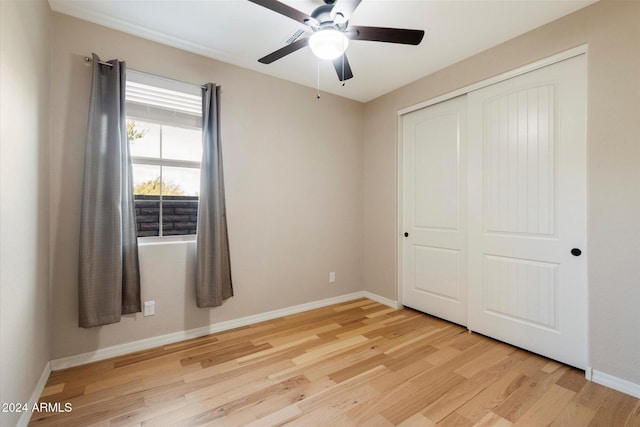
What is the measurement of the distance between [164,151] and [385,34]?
2082 mm

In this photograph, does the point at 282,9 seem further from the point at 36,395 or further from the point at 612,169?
the point at 36,395

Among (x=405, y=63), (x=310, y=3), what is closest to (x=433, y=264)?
(x=405, y=63)

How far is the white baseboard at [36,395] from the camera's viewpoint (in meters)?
1.58

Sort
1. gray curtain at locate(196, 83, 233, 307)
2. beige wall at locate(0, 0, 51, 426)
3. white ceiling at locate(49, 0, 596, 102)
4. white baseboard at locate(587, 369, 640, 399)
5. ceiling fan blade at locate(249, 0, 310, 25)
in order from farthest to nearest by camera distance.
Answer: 1. gray curtain at locate(196, 83, 233, 307)
2. white ceiling at locate(49, 0, 596, 102)
3. white baseboard at locate(587, 369, 640, 399)
4. ceiling fan blade at locate(249, 0, 310, 25)
5. beige wall at locate(0, 0, 51, 426)

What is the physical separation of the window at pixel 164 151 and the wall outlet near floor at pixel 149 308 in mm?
599

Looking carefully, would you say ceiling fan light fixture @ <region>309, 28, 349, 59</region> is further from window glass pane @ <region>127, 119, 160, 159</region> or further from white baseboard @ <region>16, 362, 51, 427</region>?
white baseboard @ <region>16, 362, 51, 427</region>

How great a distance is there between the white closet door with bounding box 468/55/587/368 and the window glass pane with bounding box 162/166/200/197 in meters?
2.68

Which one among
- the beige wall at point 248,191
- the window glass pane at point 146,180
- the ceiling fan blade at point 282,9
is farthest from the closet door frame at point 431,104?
the window glass pane at point 146,180

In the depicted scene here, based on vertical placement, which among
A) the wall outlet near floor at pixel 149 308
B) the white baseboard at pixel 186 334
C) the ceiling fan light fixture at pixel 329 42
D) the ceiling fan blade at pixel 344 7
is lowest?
the white baseboard at pixel 186 334

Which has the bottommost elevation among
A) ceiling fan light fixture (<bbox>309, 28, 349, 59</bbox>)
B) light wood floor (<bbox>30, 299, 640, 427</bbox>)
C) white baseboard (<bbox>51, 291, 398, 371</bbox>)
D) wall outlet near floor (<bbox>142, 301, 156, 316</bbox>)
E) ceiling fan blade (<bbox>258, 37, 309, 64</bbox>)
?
light wood floor (<bbox>30, 299, 640, 427</bbox>)

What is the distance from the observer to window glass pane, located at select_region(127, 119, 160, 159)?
251 cm

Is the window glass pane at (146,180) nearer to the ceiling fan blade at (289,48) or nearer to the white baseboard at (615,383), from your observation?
the ceiling fan blade at (289,48)

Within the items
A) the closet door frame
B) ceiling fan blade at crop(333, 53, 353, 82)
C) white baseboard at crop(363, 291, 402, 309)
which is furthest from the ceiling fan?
white baseboard at crop(363, 291, 402, 309)

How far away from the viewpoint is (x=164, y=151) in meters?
2.65
